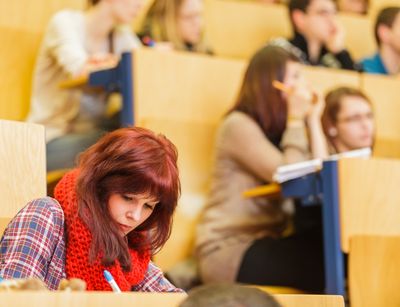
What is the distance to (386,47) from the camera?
10.3 ft

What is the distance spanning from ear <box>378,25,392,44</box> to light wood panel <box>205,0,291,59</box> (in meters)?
0.35

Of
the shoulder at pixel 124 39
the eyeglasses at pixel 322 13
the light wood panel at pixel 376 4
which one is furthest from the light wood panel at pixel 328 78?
the light wood panel at pixel 376 4

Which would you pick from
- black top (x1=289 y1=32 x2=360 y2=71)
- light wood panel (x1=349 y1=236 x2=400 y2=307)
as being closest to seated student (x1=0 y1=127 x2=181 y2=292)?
light wood panel (x1=349 y1=236 x2=400 y2=307)

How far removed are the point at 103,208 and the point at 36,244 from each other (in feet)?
0.38

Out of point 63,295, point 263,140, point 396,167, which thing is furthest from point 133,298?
point 263,140

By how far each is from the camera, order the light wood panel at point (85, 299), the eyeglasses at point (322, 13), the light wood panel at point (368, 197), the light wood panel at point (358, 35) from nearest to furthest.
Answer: the light wood panel at point (85, 299) < the light wood panel at point (368, 197) < the eyeglasses at point (322, 13) < the light wood panel at point (358, 35)

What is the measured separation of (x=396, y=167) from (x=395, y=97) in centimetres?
73

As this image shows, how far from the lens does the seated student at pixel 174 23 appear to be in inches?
110

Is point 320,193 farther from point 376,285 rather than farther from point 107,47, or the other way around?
point 107,47

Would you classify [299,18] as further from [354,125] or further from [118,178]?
[118,178]

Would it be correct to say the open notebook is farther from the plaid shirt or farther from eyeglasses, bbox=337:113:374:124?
the plaid shirt

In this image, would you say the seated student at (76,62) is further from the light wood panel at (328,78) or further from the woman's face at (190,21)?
the light wood panel at (328,78)

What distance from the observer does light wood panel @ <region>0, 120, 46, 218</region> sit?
154 cm

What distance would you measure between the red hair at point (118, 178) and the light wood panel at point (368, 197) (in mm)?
780
